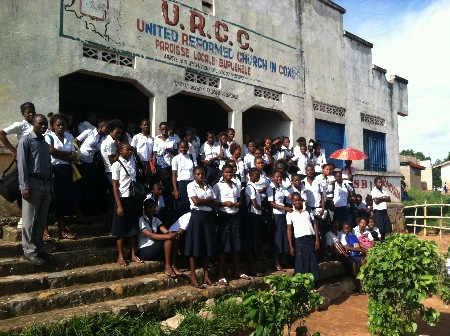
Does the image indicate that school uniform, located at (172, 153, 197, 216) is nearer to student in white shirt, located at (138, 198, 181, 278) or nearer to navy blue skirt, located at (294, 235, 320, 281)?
student in white shirt, located at (138, 198, 181, 278)

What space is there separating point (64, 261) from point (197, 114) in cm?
749

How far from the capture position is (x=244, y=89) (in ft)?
31.8

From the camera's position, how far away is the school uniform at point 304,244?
21.8 feet

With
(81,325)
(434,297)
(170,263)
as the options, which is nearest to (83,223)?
(170,263)

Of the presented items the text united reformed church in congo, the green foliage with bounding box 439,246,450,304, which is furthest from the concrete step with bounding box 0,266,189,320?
the green foliage with bounding box 439,246,450,304

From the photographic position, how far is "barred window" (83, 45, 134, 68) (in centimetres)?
708

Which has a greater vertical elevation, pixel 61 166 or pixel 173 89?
pixel 173 89

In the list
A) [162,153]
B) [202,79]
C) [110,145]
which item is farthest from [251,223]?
[202,79]

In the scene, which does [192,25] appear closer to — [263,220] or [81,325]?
[263,220]

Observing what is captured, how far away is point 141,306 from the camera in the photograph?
462cm

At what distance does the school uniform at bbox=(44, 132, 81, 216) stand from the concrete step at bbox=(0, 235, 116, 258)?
38 centimetres

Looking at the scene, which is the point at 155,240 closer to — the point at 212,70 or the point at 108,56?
the point at 108,56

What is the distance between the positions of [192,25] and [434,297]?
6813 millimetres

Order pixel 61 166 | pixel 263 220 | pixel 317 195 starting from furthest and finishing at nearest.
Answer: pixel 317 195
pixel 263 220
pixel 61 166
